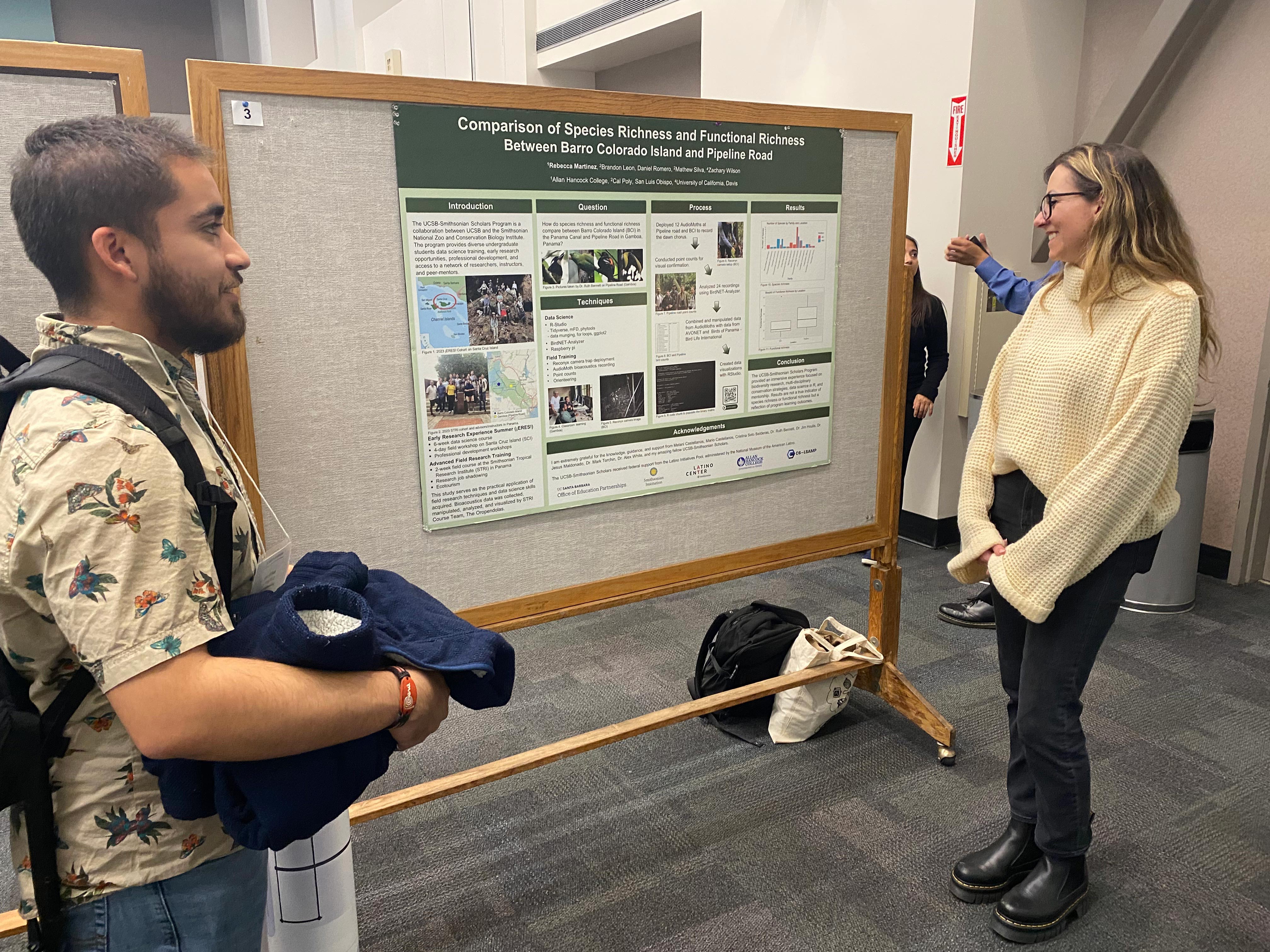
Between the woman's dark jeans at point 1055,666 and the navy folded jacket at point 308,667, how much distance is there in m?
1.25

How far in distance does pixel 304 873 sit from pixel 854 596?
2829mm

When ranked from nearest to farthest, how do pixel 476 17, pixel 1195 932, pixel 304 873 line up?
pixel 304 873
pixel 1195 932
pixel 476 17

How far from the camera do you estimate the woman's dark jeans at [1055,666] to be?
1710 mm

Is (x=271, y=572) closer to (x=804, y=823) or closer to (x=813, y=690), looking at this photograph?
(x=804, y=823)

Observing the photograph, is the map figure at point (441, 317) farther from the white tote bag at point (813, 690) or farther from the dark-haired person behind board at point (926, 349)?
the dark-haired person behind board at point (926, 349)

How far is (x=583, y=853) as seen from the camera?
86.0 inches

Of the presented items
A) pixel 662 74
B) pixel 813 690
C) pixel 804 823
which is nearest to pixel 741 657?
pixel 813 690

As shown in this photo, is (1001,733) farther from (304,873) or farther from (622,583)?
(304,873)

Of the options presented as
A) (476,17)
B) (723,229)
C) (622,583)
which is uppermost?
(476,17)

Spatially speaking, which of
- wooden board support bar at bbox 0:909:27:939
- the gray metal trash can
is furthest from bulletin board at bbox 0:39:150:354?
the gray metal trash can

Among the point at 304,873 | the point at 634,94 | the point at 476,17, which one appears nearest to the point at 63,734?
the point at 304,873

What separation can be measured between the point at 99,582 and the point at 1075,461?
161cm

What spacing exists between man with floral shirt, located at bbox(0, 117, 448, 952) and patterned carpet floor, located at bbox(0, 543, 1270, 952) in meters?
1.11

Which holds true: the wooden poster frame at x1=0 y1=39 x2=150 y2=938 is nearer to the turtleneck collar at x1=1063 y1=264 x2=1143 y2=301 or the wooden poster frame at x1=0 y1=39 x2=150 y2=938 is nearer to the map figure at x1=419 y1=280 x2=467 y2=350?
the map figure at x1=419 y1=280 x2=467 y2=350
